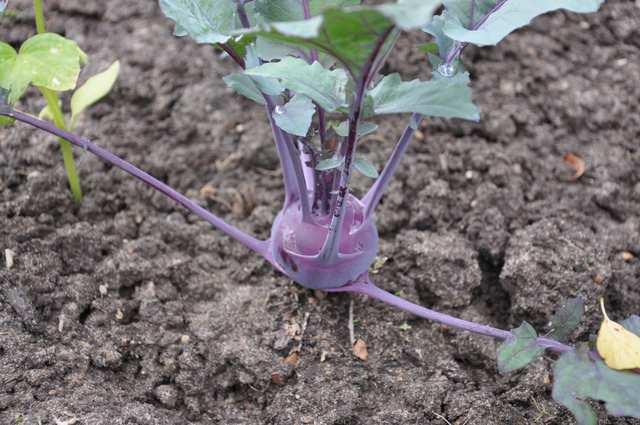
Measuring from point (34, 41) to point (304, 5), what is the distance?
0.44 meters

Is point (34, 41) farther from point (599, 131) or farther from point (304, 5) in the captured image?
point (599, 131)

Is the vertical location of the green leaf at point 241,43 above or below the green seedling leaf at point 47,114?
above

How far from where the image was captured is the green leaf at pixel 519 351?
1.07 m

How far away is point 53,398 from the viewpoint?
117 cm

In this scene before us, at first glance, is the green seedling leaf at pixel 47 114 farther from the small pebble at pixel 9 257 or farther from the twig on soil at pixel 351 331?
the twig on soil at pixel 351 331

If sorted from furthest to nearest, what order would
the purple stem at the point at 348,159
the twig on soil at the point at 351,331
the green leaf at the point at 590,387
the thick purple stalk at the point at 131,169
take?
the twig on soil at the point at 351,331 → the thick purple stalk at the point at 131,169 → the green leaf at the point at 590,387 → the purple stem at the point at 348,159

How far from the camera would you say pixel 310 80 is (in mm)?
985

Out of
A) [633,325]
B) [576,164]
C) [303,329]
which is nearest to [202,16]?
[303,329]

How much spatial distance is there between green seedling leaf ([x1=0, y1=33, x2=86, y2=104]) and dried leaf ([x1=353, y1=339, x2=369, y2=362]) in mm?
653

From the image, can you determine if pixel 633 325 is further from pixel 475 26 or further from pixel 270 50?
pixel 270 50

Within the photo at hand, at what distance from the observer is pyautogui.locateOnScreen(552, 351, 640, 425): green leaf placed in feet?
3.27

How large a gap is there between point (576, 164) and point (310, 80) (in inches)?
36.4

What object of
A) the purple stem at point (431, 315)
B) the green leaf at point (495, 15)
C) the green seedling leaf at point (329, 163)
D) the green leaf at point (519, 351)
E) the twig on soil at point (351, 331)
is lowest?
the twig on soil at point (351, 331)

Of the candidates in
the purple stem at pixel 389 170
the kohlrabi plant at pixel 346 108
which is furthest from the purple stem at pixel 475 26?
the purple stem at pixel 389 170
